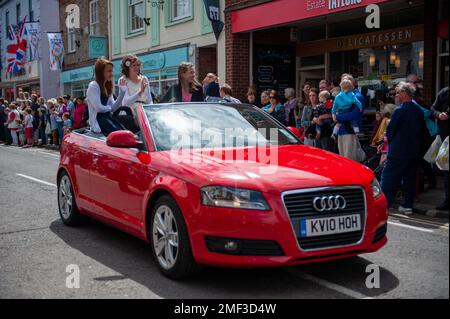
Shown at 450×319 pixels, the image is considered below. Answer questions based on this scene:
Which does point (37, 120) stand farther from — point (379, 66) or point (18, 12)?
point (18, 12)

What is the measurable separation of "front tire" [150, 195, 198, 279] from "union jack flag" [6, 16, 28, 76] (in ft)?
101

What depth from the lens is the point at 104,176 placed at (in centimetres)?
582

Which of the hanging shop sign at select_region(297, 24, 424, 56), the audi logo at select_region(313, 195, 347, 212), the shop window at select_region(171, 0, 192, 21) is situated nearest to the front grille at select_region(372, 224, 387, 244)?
the audi logo at select_region(313, 195, 347, 212)

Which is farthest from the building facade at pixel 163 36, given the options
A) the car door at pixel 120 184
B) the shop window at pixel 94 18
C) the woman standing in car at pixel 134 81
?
the car door at pixel 120 184

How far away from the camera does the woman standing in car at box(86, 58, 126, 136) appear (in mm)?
6711

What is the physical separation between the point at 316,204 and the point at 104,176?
2.51 m

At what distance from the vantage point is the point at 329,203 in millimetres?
4293

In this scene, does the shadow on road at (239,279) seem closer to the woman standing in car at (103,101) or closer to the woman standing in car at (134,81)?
the woman standing in car at (103,101)

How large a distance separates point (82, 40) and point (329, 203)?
82.7ft

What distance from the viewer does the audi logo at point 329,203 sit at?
167 inches

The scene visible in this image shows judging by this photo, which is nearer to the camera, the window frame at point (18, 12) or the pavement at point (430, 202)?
the pavement at point (430, 202)

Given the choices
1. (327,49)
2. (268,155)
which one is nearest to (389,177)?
(268,155)

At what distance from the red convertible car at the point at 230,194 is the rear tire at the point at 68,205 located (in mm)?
1048

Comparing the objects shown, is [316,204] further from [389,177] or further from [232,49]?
[232,49]
